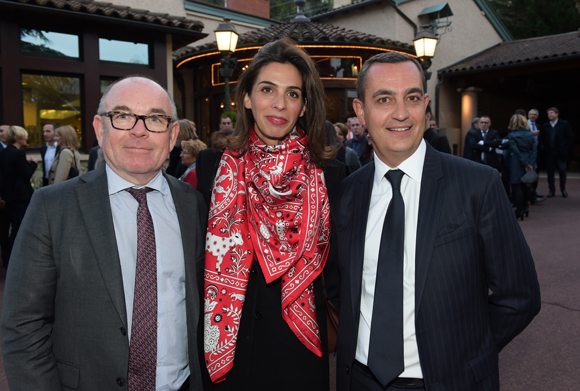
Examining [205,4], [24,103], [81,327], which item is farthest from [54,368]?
[205,4]

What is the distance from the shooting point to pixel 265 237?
2102 mm

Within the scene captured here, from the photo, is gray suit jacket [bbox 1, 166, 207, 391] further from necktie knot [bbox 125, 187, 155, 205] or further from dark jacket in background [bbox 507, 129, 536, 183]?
dark jacket in background [bbox 507, 129, 536, 183]

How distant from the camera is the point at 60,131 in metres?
5.94

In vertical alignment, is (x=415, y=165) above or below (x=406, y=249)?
above

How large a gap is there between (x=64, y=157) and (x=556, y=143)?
10.9m

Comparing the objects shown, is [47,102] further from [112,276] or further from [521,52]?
[521,52]

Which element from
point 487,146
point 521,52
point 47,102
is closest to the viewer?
point 47,102

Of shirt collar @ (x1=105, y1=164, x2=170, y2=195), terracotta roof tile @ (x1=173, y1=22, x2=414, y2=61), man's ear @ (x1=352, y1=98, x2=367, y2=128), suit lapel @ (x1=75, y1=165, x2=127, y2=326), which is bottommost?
suit lapel @ (x1=75, y1=165, x2=127, y2=326)

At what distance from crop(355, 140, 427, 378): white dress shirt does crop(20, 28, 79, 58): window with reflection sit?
941 centimetres

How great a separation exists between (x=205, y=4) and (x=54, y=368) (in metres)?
14.8

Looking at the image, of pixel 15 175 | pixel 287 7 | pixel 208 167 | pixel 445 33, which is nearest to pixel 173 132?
pixel 208 167

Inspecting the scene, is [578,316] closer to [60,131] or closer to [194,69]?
[60,131]

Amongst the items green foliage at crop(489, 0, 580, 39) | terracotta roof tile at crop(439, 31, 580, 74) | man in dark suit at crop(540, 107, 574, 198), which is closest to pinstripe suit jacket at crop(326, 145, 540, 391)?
man in dark suit at crop(540, 107, 574, 198)

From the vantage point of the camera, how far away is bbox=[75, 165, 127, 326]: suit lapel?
5.09 feet
